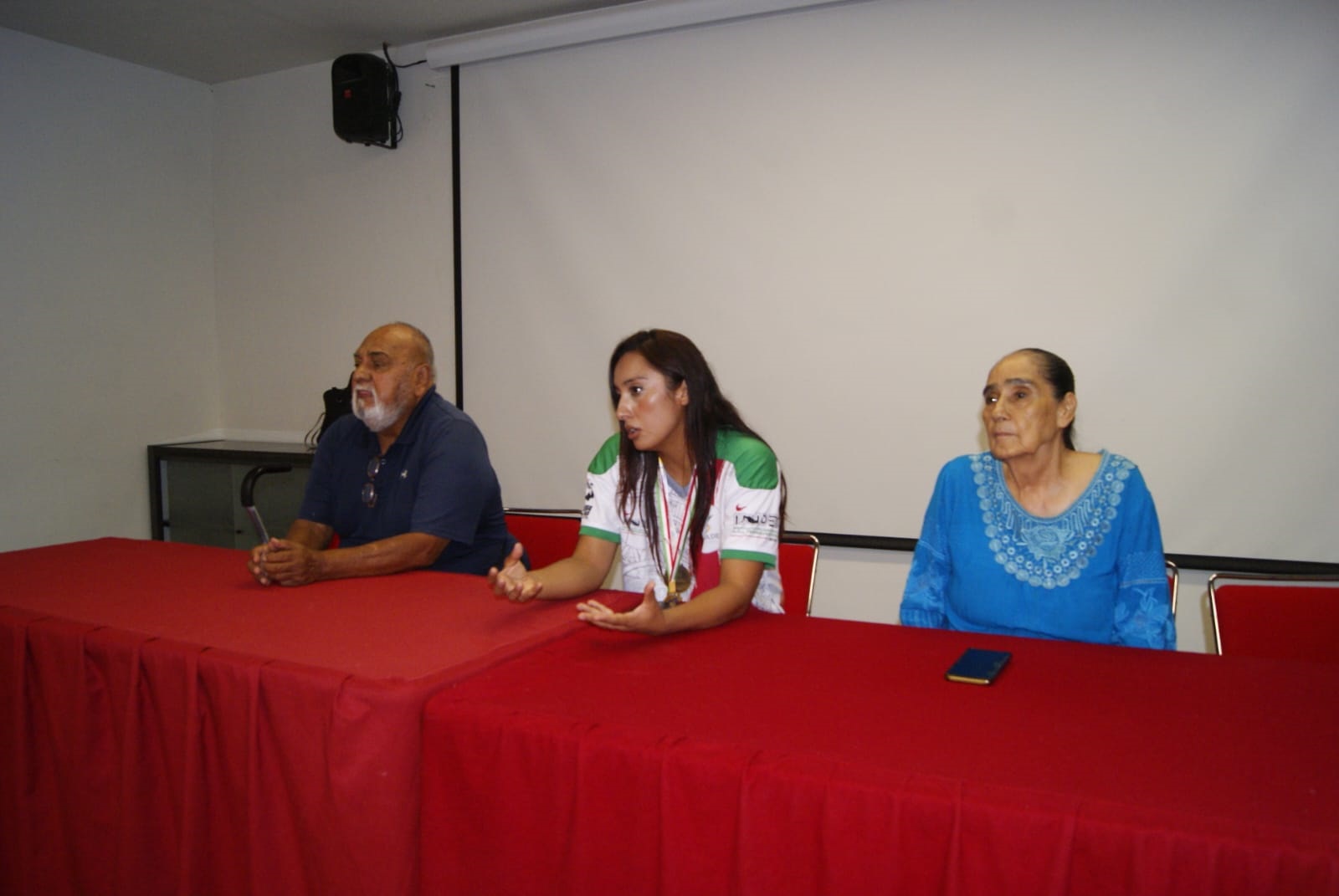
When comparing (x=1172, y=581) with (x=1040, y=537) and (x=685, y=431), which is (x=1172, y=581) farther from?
(x=685, y=431)

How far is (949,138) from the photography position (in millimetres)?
3457

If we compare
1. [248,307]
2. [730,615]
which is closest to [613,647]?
[730,615]

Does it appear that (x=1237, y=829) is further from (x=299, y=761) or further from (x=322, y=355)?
(x=322, y=355)

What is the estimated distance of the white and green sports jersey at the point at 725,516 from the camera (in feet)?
6.52

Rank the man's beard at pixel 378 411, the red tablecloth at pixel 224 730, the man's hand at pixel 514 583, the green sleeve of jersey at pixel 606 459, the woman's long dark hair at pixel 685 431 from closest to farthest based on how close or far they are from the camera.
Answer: the red tablecloth at pixel 224 730 → the man's hand at pixel 514 583 → the woman's long dark hair at pixel 685 431 → the green sleeve of jersey at pixel 606 459 → the man's beard at pixel 378 411

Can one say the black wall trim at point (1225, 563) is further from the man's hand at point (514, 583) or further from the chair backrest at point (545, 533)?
the man's hand at point (514, 583)

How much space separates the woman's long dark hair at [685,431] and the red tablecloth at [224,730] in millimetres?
345

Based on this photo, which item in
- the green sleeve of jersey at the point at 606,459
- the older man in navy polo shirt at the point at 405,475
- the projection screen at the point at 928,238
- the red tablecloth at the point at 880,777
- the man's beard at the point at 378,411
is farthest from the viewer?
the projection screen at the point at 928,238

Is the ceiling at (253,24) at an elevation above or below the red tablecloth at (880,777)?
above

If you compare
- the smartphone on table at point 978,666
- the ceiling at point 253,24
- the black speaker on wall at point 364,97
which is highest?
the ceiling at point 253,24

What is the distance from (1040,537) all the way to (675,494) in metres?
0.82

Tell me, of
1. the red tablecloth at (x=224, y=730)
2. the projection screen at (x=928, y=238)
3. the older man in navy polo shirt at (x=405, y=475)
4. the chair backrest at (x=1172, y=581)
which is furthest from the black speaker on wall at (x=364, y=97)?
the chair backrest at (x=1172, y=581)

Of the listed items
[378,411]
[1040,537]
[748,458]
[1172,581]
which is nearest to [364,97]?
[378,411]

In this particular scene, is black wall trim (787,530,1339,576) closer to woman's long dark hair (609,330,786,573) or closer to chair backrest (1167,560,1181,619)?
woman's long dark hair (609,330,786,573)
